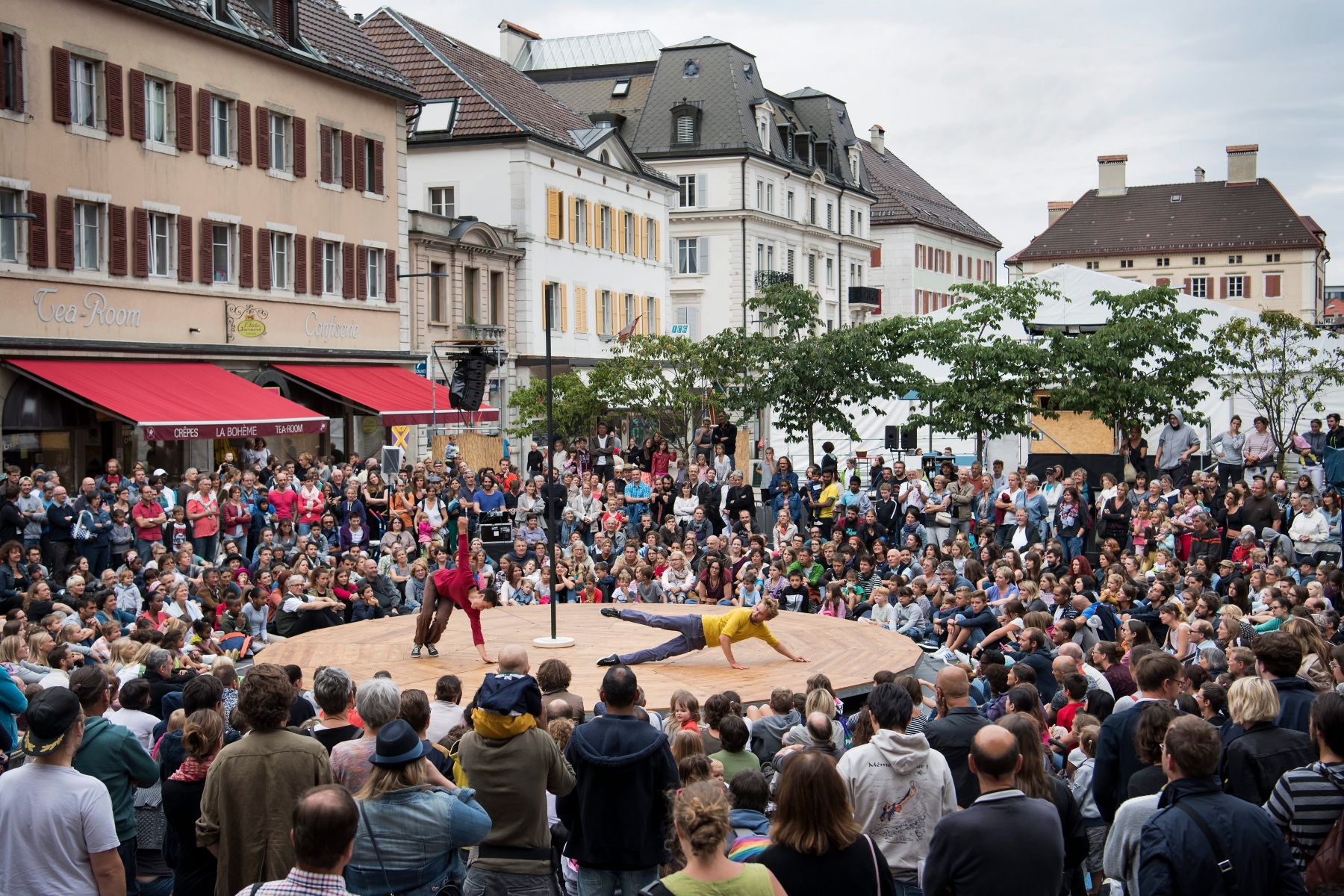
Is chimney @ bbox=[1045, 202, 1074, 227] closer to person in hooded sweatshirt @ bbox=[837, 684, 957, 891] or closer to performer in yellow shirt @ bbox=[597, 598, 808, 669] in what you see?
performer in yellow shirt @ bbox=[597, 598, 808, 669]

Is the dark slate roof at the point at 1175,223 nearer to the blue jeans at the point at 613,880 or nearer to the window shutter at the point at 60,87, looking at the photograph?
the window shutter at the point at 60,87

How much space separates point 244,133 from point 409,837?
24.6m

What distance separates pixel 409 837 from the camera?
535 centimetres

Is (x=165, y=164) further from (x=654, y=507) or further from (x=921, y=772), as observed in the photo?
(x=921, y=772)

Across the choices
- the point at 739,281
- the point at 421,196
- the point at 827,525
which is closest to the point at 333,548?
the point at 827,525

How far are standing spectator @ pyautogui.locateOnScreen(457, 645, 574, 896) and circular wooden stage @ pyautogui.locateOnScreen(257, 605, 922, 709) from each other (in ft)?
18.0

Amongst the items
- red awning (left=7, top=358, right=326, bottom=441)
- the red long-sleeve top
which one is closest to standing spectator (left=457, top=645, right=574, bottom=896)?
the red long-sleeve top

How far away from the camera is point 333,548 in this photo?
20.2 meters

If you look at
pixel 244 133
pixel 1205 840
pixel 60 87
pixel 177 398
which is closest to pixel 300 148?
pixel 244 133

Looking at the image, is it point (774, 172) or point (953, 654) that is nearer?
point (953, 654)

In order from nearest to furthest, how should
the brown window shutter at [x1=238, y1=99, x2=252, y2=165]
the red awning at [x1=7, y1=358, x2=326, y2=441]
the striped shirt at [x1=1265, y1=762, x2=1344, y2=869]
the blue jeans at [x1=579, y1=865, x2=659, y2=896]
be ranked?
the striped shirt at [x1=1265, y1=762, x2=1344, y2=869] → the blue jeans at [x1=579, y1=865, x2=659, y2=896] → the red awning at [x1=7, y1=358, x2=326, y2=441] → the brown window shutter at [x1=238, y1=99, x2=252, y2=165]

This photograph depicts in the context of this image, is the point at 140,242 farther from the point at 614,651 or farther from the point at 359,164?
the point at 614,651

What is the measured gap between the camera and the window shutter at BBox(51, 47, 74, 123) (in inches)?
879

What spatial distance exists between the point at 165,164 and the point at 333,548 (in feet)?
32.1
